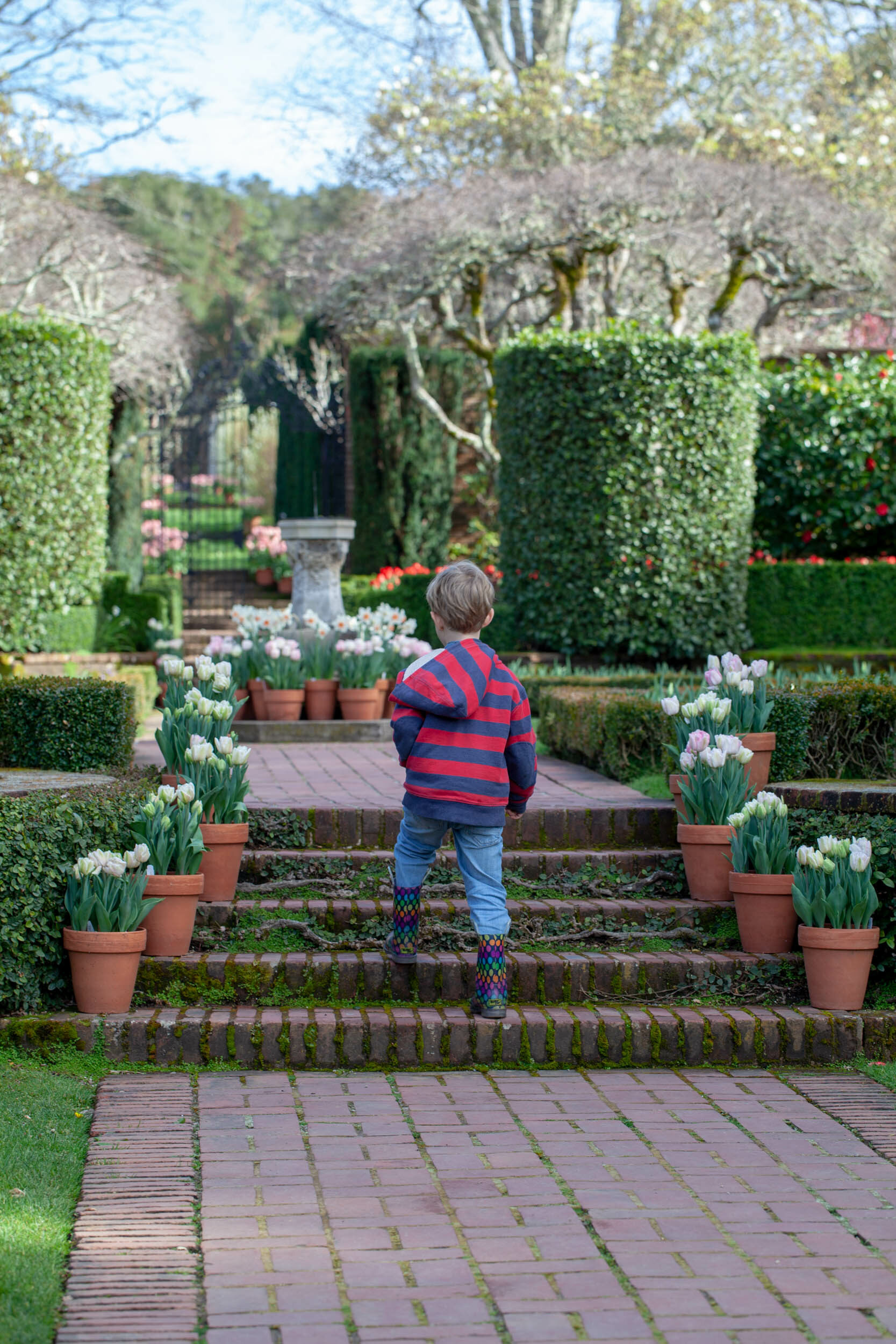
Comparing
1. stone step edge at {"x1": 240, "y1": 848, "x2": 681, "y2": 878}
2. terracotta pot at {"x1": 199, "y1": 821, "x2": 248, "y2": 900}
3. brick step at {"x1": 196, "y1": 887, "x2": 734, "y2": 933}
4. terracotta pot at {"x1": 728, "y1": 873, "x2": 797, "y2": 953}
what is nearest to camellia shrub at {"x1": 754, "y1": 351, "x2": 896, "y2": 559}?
stone step edge at {"x1": 240, "y1": 848, "x2": 681, "y2": 878}

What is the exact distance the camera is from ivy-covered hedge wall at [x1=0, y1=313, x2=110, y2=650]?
11.7 m

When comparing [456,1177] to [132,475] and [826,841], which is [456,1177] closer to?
[826,841]

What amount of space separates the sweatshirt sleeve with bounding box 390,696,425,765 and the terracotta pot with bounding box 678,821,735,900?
4.60 feet

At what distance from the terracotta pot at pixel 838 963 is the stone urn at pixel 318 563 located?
6505 mm

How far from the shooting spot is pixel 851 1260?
276 centimetres

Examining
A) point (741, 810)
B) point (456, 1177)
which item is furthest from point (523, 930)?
point (456, 1177)

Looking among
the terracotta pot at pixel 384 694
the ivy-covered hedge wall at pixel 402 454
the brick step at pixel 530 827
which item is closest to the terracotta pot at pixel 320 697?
the terracotta pot at pixel 384 694

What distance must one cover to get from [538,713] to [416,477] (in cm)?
911

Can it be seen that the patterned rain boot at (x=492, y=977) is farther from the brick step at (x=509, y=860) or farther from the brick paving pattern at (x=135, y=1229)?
the brick step at (x=509, y=860)

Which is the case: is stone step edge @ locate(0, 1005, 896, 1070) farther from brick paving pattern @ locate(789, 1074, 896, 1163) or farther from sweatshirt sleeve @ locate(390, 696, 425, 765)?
sweatshirt sleeve @ locate(390, 696, 425, 765)

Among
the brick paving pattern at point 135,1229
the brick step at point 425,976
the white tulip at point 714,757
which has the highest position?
the white tulip at point 714,757

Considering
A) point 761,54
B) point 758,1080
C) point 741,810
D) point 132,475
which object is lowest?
point 758,1080

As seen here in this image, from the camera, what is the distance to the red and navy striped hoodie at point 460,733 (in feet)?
13.1

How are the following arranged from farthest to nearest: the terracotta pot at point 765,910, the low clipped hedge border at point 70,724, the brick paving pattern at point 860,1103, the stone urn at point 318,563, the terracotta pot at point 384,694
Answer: the stone urn at point 318,563 → the terracotta pot at point 384,694 → the low clipped hedge border at point 70,724 → the terracotta pot at point 765,910 → the brick paving pattern at point 860,1103
